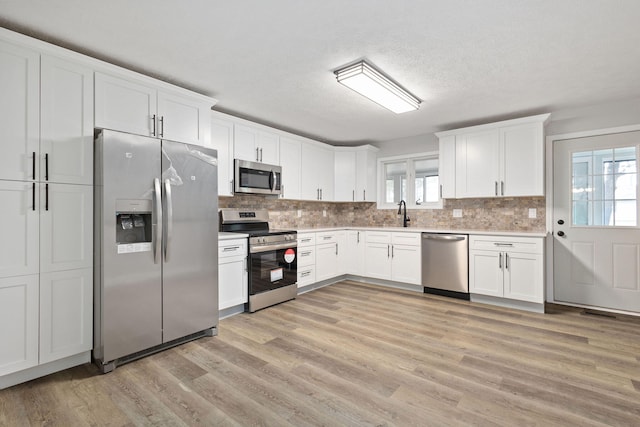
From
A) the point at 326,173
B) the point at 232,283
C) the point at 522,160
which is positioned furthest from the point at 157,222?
the point at 522,160

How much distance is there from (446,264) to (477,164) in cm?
140

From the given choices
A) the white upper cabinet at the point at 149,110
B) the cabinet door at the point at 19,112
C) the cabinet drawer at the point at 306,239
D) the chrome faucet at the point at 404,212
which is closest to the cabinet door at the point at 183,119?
the white upper cabinet at the point at 149,110

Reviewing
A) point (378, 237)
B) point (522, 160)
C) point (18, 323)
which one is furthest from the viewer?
point (378, 237)

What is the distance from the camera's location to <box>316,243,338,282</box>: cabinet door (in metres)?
4.58

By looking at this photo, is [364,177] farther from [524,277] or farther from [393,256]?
[524,277]

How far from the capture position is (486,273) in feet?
12.8

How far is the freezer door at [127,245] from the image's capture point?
230 centimetres

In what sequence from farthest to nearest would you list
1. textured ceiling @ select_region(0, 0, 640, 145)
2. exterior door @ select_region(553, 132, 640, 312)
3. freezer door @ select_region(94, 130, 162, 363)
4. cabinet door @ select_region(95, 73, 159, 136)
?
exterior door @ select_region(553, 132, 640, 312) → cabinet door @ select_region(95, 73, 159, 136) → freezer door @ select_region(94, 130, 162, 363) → textured ceiling @ select_region(0, 0, 640, 145)

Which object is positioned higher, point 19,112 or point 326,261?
point 19,112

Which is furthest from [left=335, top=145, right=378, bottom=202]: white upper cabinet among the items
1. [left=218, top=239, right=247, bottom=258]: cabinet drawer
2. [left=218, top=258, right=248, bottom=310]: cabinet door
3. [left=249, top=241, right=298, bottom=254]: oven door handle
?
[left=218, top=258, right=248, bottom=310]: cabinet door

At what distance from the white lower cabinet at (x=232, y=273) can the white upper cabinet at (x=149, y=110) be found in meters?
1.10

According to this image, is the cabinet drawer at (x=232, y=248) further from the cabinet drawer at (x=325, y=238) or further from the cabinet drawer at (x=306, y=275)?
the cabinet drawer at (x=325, y=238)

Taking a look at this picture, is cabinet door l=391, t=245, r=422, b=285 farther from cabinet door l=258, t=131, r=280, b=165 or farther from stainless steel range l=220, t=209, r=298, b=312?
cabinet door l=258, t=131, r=280, b=165

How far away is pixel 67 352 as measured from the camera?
89.9 inches
